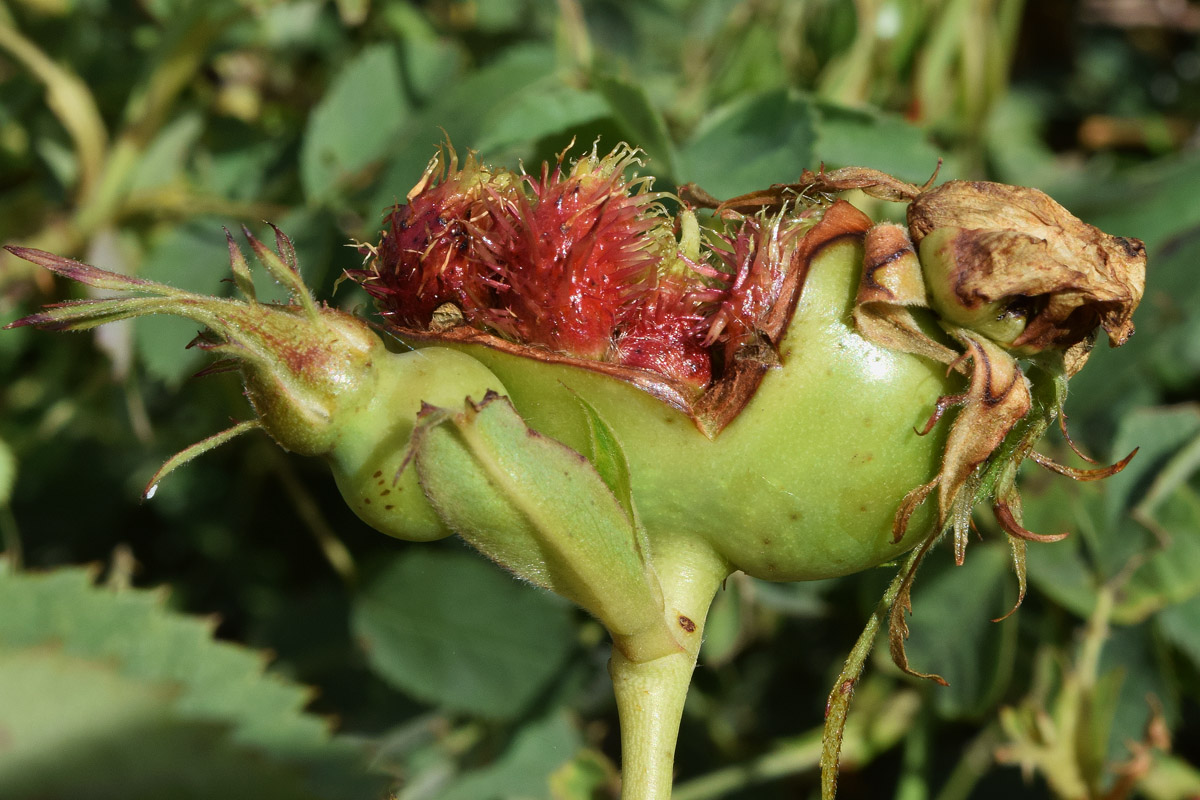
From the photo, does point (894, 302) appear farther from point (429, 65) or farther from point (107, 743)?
point (429, 65)

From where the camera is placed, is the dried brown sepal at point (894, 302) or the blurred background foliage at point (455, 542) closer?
the dried brown sepal at point (894, 302)

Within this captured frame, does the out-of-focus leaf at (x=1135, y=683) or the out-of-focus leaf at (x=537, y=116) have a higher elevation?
the out-of-focus leaf at (x=537, y=116)

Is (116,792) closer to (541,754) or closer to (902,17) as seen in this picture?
(541,754)

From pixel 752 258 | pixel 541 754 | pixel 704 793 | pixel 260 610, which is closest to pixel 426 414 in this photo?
pixel 752 258

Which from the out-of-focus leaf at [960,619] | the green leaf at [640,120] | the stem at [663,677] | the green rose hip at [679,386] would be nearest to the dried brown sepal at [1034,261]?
the green rose hip at [679,386]

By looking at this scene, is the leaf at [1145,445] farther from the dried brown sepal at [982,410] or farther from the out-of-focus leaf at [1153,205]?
the dried brown sepal at [982,410]

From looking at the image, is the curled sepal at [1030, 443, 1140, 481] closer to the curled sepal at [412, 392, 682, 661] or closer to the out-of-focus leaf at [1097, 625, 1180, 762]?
the curled sepal at [412, 392, 682, 661]

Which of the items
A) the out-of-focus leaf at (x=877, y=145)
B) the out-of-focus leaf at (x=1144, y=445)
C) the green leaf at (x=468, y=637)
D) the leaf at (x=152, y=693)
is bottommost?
the green leaf at (x=468, y=637)
